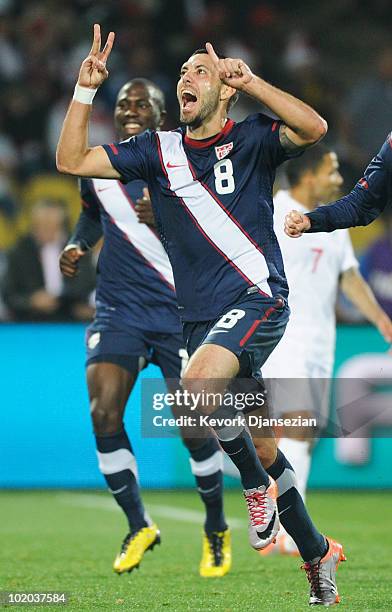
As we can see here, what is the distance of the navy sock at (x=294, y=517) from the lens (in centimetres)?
546

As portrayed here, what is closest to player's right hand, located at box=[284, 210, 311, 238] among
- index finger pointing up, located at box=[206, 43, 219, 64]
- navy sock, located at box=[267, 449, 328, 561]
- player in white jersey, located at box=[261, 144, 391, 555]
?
index finger pointing up, located at box=[206, 43, 219, 64]

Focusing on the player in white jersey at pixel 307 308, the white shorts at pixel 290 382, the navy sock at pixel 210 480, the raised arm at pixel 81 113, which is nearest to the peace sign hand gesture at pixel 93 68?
the raised arm at pixel 81 113

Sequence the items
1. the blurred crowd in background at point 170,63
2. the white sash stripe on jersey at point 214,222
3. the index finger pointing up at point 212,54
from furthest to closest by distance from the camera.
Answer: the blurred crowd in background at point 170,63 < the white sash stripe on jersey at point 214,222 < the index finger pointing up at point 212,54

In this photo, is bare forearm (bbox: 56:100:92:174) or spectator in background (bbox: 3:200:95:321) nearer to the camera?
bare forearm (bbox: 56:100:92:174)

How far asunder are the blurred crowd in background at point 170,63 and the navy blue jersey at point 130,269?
4.99 meters

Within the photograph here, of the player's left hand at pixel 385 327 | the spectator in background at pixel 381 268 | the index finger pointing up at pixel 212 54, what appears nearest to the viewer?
the index finger pointing up at pixel 212 54

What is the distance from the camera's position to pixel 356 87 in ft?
49.3

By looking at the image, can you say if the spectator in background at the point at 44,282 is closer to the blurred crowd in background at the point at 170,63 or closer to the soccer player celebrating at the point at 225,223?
the blurred crowd in background at the point at 170,63

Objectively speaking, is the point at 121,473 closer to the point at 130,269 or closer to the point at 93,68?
the point at 130,269

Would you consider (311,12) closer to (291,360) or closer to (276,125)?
(291,360)

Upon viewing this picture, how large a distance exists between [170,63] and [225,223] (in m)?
9.72

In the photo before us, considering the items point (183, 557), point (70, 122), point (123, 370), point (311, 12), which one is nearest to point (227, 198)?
point (70, 122)

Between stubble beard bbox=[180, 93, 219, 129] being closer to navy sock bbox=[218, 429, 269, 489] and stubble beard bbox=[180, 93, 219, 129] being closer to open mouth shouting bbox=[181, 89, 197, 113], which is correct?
open mouth shouting bbox=[181, 89, 197, 113]

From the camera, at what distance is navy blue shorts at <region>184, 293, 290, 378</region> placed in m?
5.34
